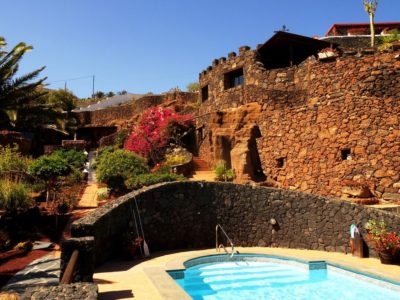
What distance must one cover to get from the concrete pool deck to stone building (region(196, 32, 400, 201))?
4118mm

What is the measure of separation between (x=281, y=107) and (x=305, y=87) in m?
1.70

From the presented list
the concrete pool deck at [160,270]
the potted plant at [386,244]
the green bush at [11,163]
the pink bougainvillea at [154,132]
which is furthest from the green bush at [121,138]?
the potted plant at [386,244]

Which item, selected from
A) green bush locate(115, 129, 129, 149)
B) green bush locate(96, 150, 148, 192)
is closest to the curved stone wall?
green bush locate(96, 150, 148, 192)

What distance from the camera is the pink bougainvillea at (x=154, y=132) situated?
25688mm

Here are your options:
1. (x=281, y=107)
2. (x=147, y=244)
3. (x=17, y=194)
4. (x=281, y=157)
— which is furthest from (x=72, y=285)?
(x=281, y=107)

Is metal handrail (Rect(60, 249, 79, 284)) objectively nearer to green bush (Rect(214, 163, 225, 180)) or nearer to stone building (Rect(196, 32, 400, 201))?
stone building (Rect(196, 32, 400, 201))

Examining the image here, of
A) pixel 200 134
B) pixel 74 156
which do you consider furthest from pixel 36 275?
pixel 200 134

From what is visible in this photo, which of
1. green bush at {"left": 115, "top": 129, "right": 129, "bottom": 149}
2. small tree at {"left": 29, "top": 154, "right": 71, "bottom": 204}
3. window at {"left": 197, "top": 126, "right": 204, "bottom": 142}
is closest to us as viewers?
small tree at {"left": 29, "top": 154, "right": 71, "bottom": 204}

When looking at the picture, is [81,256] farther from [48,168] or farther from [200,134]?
[200,134]

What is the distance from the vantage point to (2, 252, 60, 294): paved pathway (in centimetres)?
788

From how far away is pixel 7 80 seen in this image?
1331cm

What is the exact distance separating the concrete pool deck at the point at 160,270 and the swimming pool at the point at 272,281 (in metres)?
0.27

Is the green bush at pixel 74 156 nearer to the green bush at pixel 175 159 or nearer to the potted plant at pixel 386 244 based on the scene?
the green bush at pixel 175 159

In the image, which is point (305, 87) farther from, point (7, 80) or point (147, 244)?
point (7, 80)
